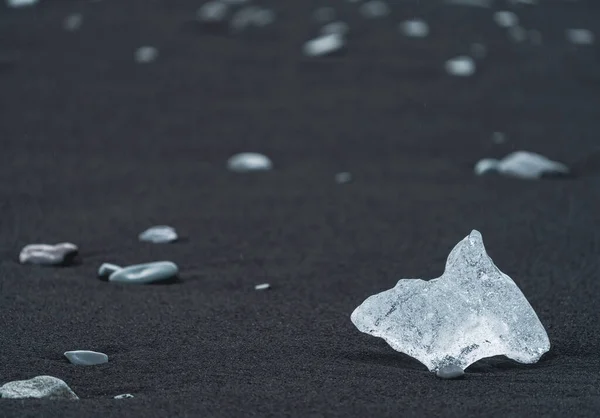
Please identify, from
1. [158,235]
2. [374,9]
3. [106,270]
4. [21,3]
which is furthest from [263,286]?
[21,3]

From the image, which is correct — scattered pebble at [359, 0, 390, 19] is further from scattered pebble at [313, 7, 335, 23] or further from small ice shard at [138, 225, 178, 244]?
small ice shard at [138, 225, 178, 244]

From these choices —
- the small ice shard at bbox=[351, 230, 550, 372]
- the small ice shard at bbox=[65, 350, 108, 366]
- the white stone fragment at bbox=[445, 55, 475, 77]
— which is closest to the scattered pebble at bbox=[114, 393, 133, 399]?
the small ice shard at bbox=[65, 350, 108, 366]

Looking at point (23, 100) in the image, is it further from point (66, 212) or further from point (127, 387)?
point (127, 387)

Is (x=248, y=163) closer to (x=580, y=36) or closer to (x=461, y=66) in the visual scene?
(x=461, y=66)

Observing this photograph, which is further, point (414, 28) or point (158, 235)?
point (414, 28)

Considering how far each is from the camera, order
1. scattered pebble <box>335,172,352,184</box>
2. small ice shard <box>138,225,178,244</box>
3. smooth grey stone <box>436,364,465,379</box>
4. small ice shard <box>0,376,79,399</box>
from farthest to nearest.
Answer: scattered pebble <box>335,172,352,184</box> < small ice shard <box>138,225,178,244</box> < smooth grey stone <box>436,364,465,379</box> < small ice shard <box>0,376,79,399</box>

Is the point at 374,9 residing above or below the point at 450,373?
above

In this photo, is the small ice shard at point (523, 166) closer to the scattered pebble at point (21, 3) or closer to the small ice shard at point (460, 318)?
the small ice shard at point (460, 318)
